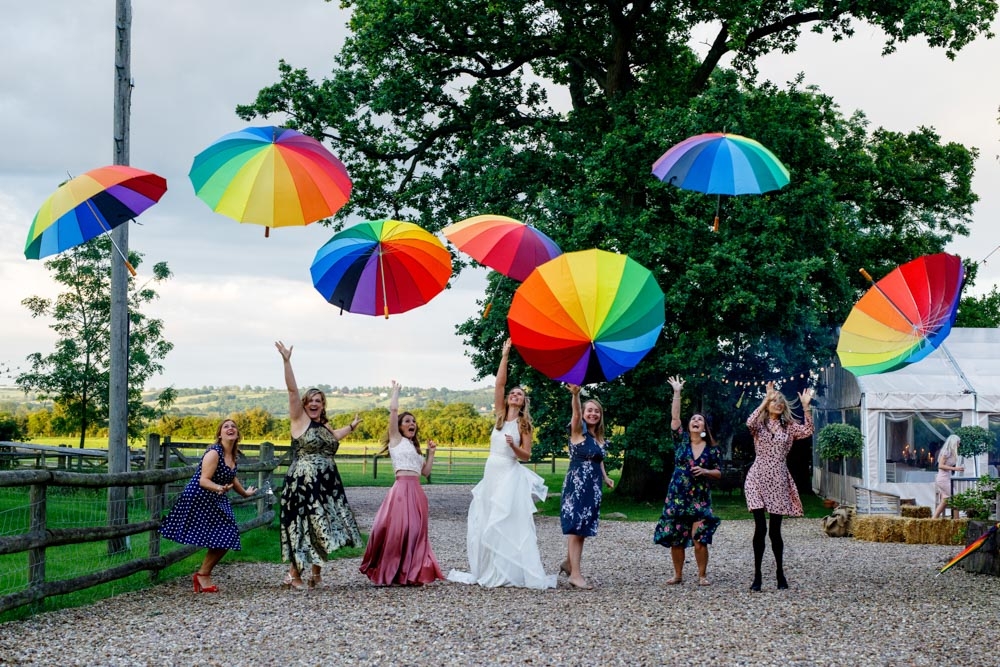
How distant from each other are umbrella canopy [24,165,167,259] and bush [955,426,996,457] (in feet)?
51.0

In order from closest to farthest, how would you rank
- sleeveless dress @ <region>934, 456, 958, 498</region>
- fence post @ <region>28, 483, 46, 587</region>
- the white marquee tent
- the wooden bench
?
fence post @ <region>28, 483, 46, 587</region>, the wooden bench, sleeveless dress @ <region>934, 456, 958, 498</region>, the white marquee tent

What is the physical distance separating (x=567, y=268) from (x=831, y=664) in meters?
3.95

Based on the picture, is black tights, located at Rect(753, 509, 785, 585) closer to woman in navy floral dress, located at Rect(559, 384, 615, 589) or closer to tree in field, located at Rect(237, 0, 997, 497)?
woman in navy floral dress, located at Rect(559, 384, 615, 589)

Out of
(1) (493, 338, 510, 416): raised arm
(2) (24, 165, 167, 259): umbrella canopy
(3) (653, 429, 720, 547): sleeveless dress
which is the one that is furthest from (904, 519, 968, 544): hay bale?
(2) (24, 165, 167, 259): umbrella canopy

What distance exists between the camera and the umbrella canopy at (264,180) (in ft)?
30.0

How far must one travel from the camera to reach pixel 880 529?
1680cm

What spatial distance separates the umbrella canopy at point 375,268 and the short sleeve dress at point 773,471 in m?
3.56

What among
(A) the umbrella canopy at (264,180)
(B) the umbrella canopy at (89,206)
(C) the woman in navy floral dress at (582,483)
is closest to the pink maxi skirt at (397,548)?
(C) the woman in navy floral dress at (582,483)

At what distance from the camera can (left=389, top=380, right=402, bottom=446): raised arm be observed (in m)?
9.97

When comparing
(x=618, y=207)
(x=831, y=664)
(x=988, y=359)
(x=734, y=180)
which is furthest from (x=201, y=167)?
(x=988, y=359)

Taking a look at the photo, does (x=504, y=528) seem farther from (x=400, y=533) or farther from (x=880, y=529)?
(x=880, y=529)

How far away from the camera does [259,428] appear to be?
1527 inches

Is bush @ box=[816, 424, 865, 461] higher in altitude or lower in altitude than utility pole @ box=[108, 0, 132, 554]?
lower

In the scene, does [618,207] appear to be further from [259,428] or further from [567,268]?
[259,428]
